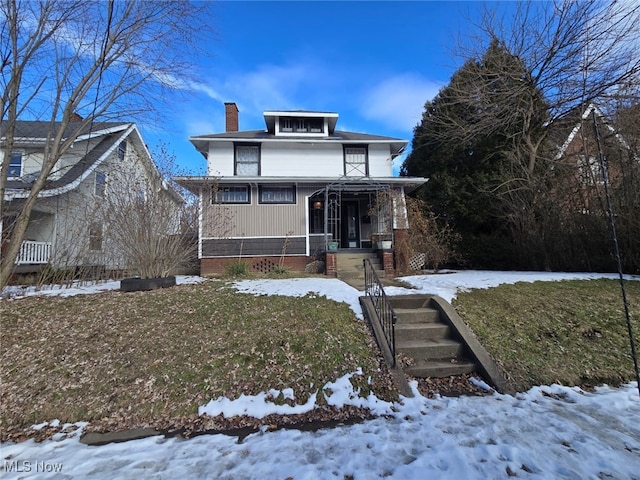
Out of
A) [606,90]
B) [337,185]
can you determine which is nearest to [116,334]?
[337,185]

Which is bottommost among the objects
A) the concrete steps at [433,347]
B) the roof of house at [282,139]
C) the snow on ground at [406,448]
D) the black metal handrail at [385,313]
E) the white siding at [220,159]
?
the snow on ground at [406,448]

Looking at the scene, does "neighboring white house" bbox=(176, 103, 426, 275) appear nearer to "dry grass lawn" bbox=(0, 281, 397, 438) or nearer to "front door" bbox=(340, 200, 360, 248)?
"front door" bbox=(340, 200, 360, 248)

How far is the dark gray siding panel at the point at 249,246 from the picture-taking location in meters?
12.2

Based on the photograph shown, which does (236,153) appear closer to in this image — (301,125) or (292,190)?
(292,190)

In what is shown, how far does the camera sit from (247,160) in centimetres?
1397

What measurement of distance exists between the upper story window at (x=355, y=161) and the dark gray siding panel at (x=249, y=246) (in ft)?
14.2

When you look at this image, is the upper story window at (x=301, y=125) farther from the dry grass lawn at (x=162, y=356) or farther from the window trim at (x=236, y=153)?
the dry grass lawn at (x=162, y=356)

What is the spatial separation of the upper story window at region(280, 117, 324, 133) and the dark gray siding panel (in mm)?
5982

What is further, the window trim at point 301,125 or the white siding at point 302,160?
the window trim at point 301,125

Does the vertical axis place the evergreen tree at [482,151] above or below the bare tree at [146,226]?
above

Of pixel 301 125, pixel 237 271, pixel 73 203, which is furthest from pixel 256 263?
pixel 73 203

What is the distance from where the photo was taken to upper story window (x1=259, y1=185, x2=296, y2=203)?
42.5 ft

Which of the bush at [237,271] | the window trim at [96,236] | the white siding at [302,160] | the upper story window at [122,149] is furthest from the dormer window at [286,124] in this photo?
the window trim at [96,236]

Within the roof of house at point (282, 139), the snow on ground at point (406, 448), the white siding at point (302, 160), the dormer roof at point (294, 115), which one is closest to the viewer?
the snow on ground at point (406, 448)
